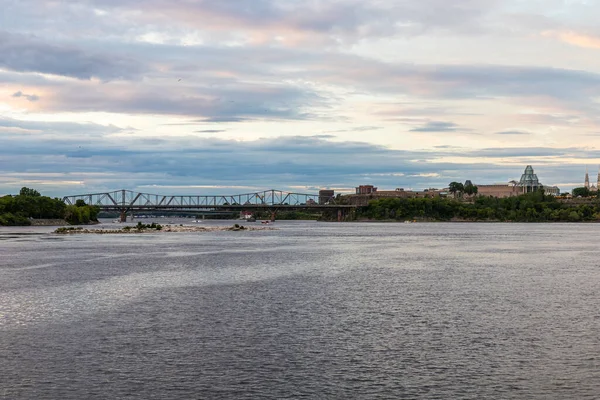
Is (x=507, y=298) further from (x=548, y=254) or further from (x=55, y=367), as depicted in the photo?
(x=548, y=254)

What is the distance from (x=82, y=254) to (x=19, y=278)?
2961cm

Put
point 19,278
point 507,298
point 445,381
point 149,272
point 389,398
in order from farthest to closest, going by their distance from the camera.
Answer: point 149,272
point 19,278
point 507,298
point 445,381
point 389,398

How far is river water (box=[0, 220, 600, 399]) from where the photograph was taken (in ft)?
77.1

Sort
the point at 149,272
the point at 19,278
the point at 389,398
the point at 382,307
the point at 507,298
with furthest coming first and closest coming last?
the point at 149,272, the point at 19,278, the point at 507,298, the point at 382,307, the point at 389,398

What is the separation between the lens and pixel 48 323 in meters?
34.6

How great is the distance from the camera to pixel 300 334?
104 feet

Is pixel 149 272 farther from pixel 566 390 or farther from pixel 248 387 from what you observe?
pixel 566 390

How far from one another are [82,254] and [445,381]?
68.7m

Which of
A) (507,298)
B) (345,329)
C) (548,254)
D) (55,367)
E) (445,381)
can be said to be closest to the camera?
(445,381)

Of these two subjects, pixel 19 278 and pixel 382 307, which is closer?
pixel 382 307

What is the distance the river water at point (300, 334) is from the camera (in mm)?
23500

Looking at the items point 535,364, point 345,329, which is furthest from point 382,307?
point 535,364

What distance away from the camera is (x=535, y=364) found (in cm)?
2617

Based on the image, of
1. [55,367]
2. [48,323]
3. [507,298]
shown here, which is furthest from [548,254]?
[55,367]
